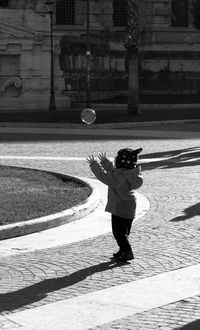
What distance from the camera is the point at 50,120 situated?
3194 centimetres

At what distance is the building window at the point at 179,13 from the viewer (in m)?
53.3

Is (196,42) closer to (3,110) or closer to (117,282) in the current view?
(3,110)

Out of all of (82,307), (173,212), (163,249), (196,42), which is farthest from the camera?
(196,42)

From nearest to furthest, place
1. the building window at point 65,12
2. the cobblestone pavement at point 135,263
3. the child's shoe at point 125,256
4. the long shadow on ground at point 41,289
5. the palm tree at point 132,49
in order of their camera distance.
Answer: the cobblestone pavement at point 135,263
the long shadow on ground at point 41,289
the child's shoe at point 125,256
the palm tree at point 132,49
the building window at point 65,12

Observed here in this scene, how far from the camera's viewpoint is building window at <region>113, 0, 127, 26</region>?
5300 cm

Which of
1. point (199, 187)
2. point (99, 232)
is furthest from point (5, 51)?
point (99, 232)

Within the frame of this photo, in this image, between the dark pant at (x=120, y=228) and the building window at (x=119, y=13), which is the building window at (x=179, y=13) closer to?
the building window at (x=119, y=13)

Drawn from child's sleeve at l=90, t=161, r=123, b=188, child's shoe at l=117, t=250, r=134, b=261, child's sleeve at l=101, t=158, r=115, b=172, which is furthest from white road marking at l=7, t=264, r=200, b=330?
child's sleeve at l=101, t=158, r=115, b=172

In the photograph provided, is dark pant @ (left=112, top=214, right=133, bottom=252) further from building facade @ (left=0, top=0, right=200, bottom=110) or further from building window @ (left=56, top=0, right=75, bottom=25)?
building window @ (left=56, top=0, right=75, bottom=25)

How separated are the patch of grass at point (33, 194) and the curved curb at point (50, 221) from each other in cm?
17

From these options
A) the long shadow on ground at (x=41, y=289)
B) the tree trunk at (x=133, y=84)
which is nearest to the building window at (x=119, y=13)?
the tree trunk at (x=133, y=84)

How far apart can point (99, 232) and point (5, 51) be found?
98.2 feet

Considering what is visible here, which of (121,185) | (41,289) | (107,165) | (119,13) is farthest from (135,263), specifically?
(119,13)

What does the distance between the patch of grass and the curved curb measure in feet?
0.57
